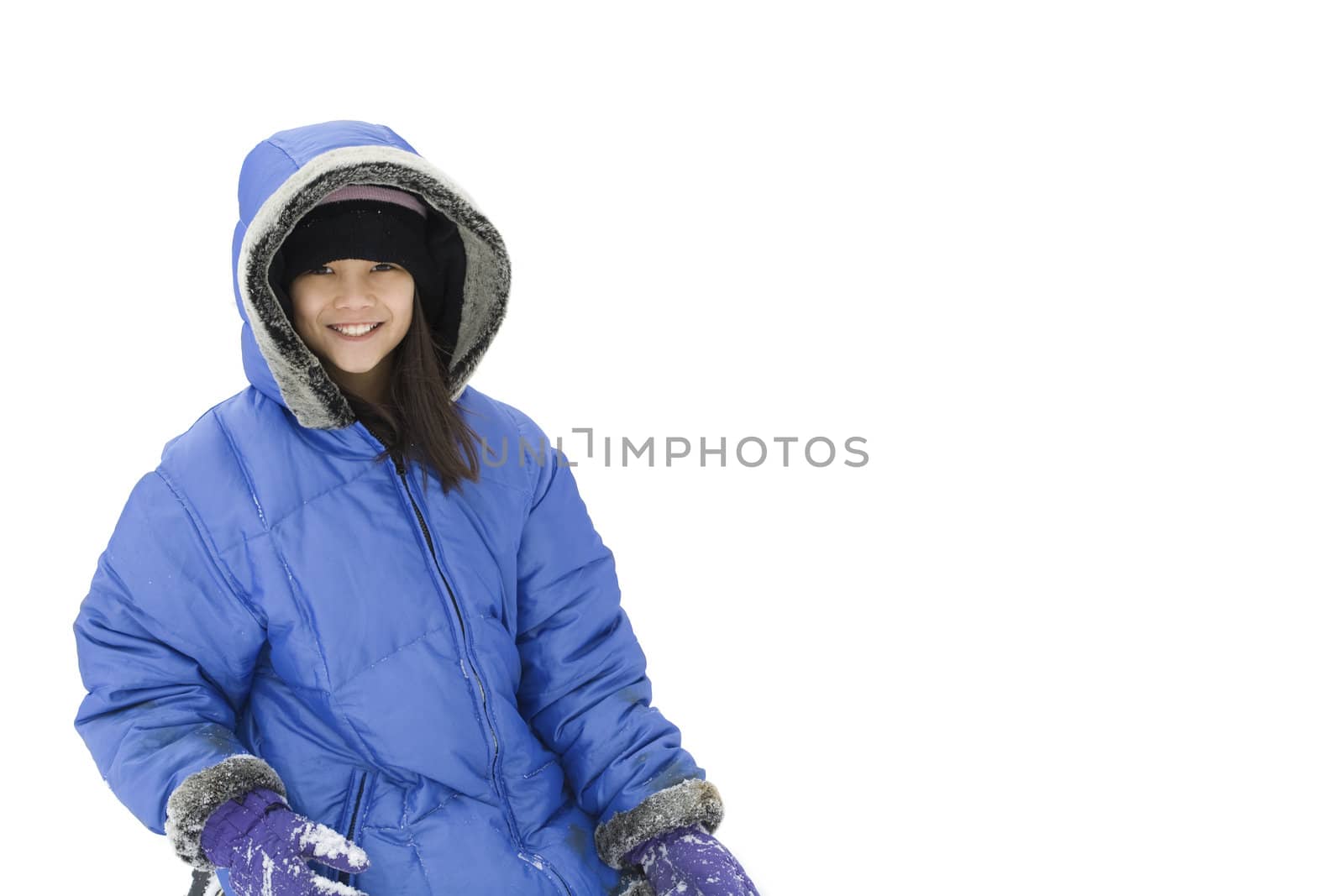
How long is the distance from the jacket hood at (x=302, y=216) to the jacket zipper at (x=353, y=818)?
411mm

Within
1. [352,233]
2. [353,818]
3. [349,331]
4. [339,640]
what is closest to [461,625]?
[339,640]

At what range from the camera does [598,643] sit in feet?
5.71

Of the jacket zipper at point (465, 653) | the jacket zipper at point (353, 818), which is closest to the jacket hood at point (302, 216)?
the jacket zipper at point (465, 653)

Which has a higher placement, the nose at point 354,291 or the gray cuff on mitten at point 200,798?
the nose at point 354,291

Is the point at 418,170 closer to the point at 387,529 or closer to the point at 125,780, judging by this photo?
the point at 387,529

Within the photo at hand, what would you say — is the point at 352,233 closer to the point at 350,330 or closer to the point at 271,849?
the point at 350,330

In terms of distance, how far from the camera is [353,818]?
4.97ft

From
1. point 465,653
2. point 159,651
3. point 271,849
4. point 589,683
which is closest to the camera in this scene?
point 271,849

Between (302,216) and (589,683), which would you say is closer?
(302,216)

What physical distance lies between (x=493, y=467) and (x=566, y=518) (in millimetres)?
125

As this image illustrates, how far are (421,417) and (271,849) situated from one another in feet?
1.75

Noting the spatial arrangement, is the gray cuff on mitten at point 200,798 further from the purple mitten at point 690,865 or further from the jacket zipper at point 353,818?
the purple mitten at point 690,865

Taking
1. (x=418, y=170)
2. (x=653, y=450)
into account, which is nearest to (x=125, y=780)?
(x=418, y=170)

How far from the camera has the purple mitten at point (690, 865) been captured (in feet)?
5.06
